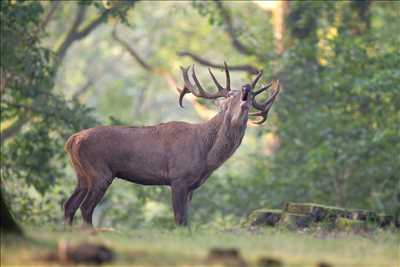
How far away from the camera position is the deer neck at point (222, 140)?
1705 centimetres

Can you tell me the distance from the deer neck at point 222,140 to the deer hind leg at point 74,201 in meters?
2.02

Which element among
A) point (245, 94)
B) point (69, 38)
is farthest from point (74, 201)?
point (69, 38)

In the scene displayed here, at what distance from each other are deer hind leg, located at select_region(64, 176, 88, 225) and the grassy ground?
6.79 feet

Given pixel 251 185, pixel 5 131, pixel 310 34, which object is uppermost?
pixel 310 34

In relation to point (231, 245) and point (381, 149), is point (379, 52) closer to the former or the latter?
point (381, 149)

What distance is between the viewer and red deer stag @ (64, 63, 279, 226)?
1647 centimetres

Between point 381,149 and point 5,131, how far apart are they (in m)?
9.21

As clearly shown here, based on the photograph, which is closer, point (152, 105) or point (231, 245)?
point (231, 245)

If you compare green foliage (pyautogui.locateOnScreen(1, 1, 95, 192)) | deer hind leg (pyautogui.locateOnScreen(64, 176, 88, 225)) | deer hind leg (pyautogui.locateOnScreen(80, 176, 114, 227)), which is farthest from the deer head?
green foliage (pyautogui.locateOnScreen(1, 1, 95, 192))

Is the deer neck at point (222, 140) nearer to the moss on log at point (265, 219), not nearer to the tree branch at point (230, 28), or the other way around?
the moss on log at point (265, 219)

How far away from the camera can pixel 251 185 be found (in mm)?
27844

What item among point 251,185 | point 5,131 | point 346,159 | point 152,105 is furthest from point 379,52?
point 152,105

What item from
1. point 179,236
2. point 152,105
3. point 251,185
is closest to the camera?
point 179,236

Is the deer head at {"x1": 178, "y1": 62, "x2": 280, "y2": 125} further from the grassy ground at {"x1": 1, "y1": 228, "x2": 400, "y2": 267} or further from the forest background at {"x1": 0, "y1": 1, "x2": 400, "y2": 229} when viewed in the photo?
the forest background at {"x1": 0, "y1": 1, "x2": 400, "y2": 229}
